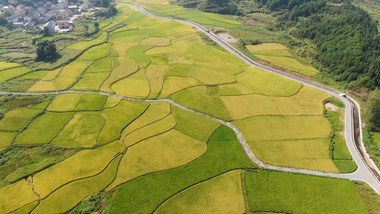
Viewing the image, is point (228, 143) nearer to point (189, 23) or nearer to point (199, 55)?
point (199, 55)

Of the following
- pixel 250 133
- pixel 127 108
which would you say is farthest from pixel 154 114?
pixel 250 133

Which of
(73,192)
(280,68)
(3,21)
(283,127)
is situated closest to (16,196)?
(73,192)

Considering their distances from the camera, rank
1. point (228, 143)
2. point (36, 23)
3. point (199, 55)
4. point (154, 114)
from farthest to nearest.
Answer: point (36, 23) → point (199, 55) → point (154, 114) → point (228, 143)

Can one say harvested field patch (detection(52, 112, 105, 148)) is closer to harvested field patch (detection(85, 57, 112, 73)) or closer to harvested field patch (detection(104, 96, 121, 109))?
harvested field patch (detection(104, 96, 121, 109))

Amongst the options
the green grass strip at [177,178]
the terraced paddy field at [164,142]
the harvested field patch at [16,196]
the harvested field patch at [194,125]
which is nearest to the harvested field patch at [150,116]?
the terraced paddy field at [164,142]

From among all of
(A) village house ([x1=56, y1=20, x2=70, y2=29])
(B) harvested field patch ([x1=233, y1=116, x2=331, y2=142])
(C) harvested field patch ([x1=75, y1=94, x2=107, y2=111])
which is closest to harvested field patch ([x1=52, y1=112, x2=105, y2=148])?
(C) harvested field patch ([x1=75, y1=94, x2=107, y2=111])
